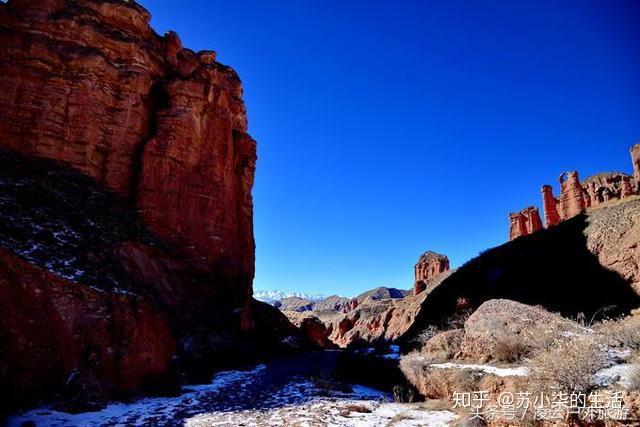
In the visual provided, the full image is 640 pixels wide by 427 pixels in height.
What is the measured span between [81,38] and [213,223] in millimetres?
16327

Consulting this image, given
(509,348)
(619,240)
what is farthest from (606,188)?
(509,348)

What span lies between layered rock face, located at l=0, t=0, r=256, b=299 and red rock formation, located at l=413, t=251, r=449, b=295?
59556 mm

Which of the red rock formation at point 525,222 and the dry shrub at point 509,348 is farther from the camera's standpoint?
the red rock formation at point 525,222

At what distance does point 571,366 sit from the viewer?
6.59m

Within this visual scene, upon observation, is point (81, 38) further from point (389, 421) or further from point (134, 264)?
point (389, 421)

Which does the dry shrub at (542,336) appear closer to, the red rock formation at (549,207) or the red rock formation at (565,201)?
the red rock formation at (565,201)

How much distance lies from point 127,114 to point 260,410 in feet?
82.5

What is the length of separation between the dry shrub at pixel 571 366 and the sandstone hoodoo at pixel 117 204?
11474 mm

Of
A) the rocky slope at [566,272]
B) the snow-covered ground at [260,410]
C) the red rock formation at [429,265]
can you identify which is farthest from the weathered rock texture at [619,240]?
the red rock formation at [429,265]

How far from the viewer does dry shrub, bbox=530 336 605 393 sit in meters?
6.50

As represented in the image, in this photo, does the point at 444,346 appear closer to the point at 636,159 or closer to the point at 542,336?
the point at 542,336

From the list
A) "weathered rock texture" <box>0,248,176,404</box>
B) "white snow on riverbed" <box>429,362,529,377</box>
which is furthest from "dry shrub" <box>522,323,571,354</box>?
"weathered rock texture" <box>0,248,176,404</box>

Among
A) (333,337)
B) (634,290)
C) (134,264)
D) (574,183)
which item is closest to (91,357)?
(134,264)

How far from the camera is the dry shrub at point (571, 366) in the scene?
6.50 metres
